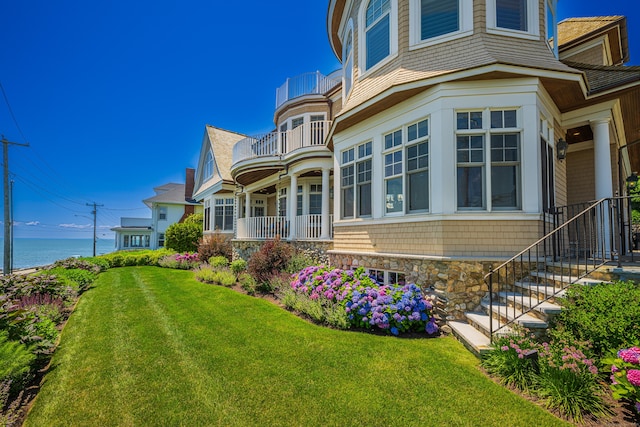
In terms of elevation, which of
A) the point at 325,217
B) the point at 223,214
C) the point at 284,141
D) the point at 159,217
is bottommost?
the point at 325,217

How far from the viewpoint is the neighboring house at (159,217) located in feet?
117

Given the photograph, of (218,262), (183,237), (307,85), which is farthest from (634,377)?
(183,237)

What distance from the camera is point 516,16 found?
681 centimetres

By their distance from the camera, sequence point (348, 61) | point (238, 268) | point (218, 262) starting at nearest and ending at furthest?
1. point (348, 61)
2. point (238, 268)
3. point (218, 262)

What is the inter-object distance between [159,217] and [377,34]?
37165 mm

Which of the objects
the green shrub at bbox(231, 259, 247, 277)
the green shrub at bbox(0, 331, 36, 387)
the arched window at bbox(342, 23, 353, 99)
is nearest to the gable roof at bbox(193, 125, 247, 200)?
the green shrub at bbox(231, 259, 247, 277)

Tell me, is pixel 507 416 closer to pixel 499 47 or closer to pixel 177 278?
pixel 499 47

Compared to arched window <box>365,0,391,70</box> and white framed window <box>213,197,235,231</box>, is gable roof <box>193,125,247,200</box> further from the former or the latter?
arched window <box>365,0,391,70</box>

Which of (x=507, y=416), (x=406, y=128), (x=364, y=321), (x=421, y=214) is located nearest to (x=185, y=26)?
(x=406, y=128)

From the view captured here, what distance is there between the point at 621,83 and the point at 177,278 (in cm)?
1605

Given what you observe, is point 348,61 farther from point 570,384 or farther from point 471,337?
point 570,384

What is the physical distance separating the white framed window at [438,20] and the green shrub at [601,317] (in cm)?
568

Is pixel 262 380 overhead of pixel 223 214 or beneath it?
beneath

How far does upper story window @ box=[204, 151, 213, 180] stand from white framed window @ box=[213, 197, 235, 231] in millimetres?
3353
